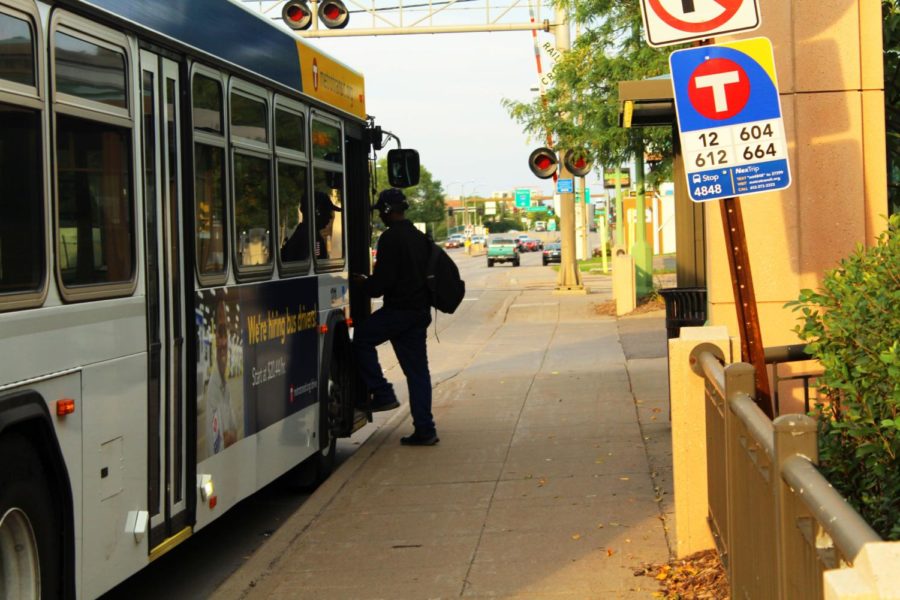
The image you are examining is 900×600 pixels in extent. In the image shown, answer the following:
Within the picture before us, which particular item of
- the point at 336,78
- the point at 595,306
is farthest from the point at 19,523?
the point at 595,306

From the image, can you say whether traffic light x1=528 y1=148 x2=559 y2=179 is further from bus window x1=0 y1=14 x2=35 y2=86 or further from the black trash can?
bus window x1=0 y1=14 x2=35 y2=86

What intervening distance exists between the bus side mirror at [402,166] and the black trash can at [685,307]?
2.43m

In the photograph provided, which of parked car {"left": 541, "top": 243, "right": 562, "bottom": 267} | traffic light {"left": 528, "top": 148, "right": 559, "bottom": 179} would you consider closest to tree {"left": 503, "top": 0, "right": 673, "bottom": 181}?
traffic light {"left": 528, "top": 148, "right": 559, "bottom": 179}

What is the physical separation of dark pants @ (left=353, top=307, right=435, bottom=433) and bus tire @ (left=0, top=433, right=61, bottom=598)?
538cm

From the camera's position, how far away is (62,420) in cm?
491

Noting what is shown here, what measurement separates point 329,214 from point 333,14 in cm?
1559

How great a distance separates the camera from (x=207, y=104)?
682cm

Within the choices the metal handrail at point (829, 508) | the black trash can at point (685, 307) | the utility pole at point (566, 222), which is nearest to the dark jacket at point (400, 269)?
the black trash can at point (685, 307)

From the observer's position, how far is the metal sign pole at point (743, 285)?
5.66 metres

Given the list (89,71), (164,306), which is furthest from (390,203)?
(89,71)

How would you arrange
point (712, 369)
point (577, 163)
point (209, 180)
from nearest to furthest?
point (712, 369), point (209, 180), point (577, 163)

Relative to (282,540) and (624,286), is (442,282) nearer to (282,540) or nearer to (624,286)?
(282,540)

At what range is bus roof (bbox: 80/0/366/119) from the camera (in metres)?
6.06

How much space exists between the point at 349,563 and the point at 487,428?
4.44 metres
